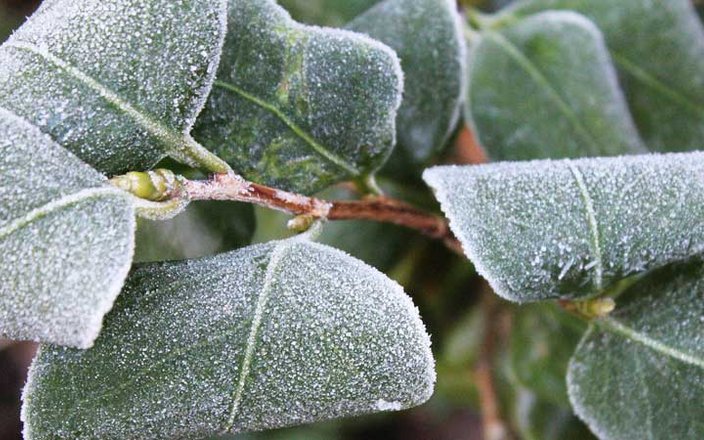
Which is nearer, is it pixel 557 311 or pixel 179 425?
pixel 179 425

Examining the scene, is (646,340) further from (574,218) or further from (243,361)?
(243,361)

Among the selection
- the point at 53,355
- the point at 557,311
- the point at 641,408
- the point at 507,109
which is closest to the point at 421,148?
the point at 507,109

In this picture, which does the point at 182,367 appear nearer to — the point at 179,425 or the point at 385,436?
the point at 179,425

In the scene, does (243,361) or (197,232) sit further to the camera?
(197,232)

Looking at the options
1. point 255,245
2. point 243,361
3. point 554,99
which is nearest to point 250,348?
point 243,361

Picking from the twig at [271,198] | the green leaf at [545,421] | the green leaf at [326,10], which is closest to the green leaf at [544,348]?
the green leaf at [545,421]

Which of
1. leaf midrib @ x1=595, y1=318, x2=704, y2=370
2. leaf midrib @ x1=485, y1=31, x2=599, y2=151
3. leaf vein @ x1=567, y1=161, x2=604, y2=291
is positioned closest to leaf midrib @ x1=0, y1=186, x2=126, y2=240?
leaf vein @ x1=567, y1=161, x2=604, y2=291
